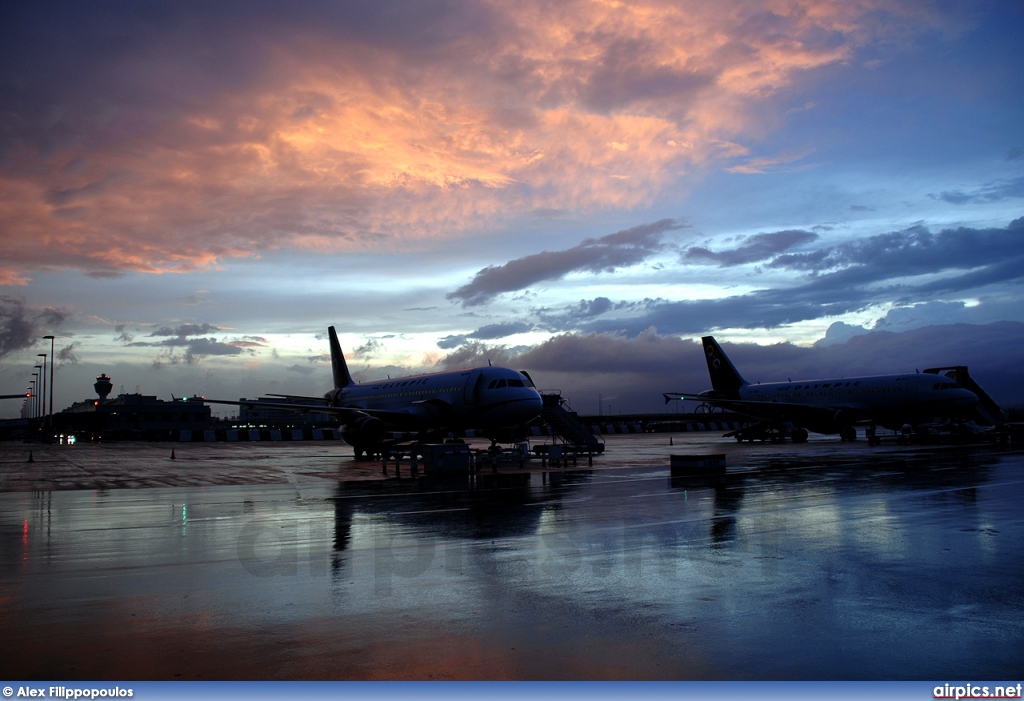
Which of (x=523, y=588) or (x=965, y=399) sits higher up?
(x=965, y=399)

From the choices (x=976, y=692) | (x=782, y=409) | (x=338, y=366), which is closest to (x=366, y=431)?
(x=338, y=366)

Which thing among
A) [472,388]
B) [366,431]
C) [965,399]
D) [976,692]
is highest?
[472,388]

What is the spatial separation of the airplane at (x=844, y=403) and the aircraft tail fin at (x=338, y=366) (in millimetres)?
24402

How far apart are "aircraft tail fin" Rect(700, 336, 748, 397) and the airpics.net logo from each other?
2429 inches

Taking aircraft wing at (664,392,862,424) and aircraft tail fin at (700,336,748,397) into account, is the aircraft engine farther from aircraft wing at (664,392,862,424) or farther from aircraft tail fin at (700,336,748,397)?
aircraft tail fin at (700,336,748,397)

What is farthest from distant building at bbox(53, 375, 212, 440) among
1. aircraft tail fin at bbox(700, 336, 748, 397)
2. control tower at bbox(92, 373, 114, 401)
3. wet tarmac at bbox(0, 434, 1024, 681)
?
wet tarmac at bbox(0, 434, 1024, 681)

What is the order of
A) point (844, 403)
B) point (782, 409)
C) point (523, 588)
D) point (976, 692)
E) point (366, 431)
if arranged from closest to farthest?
point (976, 692) < point (523, 588) < point (366, 431) < point (844, 403) < point (782, 409)

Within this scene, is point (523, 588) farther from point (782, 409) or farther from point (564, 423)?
point (782, 409)

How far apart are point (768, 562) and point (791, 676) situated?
431 centimetres

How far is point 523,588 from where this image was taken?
8.09 m

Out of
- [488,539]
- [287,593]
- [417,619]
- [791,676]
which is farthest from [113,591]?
[791,676]

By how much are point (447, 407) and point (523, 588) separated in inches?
1114

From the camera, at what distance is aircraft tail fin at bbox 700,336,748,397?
65.8 meters

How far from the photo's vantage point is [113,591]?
816 centimetres
